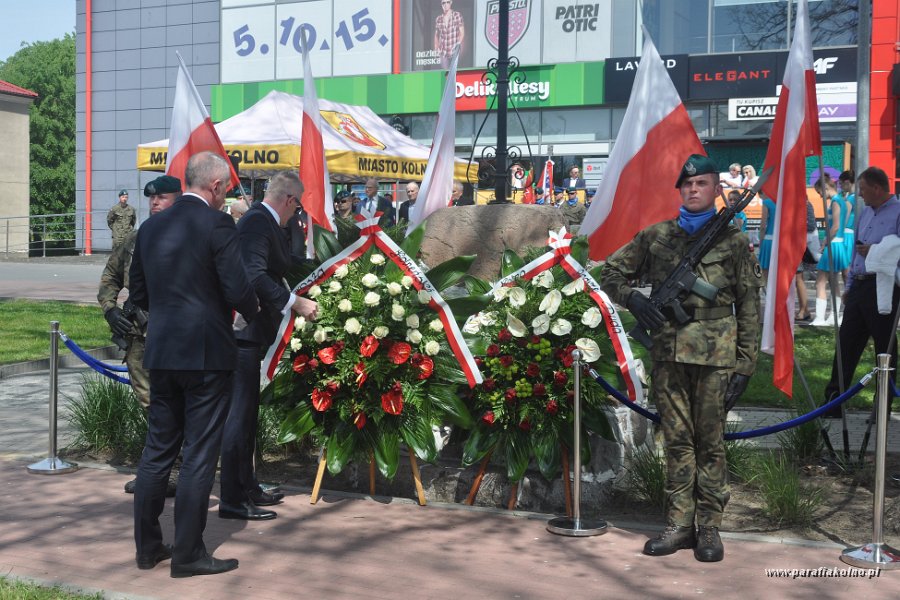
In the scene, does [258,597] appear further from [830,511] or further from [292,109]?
[292,109]

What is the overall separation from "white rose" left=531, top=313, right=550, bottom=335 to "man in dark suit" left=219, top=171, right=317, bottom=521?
1.37m

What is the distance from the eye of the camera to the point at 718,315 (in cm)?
588

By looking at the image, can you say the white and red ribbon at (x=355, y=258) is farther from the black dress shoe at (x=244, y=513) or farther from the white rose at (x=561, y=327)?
the black dress shoe at (x=244, y=513)

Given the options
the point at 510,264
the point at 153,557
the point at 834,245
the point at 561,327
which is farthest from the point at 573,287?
the point at 834,245

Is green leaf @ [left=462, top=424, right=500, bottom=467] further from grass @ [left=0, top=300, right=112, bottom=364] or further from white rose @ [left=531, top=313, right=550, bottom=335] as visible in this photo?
grass @ [left=0, top=300, right=112, bottom=364]

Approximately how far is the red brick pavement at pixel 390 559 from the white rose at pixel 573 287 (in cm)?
142

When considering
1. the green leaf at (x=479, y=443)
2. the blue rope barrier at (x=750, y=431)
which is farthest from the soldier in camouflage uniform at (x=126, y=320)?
the blue rope barrier at (x=750, y=431)

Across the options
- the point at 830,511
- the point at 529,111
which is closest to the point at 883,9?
the point at 529,111

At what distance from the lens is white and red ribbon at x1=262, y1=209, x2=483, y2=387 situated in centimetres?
690

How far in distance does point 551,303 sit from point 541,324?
14 centimetres

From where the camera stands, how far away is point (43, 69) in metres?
77.2

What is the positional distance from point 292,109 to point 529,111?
16.2 m

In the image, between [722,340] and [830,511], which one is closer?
[722,340]

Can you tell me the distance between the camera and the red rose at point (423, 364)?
6.95 metres
